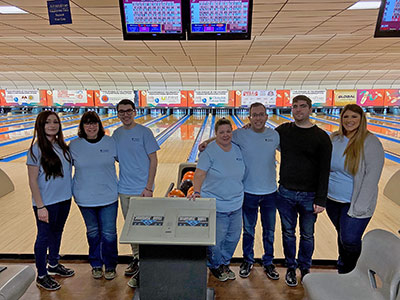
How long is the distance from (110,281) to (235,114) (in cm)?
1427

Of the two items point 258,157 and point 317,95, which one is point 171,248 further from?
point 317,95

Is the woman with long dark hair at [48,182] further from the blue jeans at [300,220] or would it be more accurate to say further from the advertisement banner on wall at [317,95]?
the advertisement banner on wall at [317,95]

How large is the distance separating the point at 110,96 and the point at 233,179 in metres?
14.6

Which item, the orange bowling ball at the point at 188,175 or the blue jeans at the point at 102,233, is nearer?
the blue jeans at the point at 102,233

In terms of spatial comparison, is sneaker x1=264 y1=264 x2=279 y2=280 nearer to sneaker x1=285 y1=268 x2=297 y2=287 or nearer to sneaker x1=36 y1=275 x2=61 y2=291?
sneaker x1=285 y1=268 x2=297 y2=287

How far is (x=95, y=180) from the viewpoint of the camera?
2.21 m

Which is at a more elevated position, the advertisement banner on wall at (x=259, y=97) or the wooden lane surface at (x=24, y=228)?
the advertisement banner on wall at (x=259, y=97)

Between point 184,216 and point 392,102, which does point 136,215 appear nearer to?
point 184,216

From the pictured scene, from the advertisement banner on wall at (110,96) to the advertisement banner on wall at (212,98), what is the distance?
3109 millimetres

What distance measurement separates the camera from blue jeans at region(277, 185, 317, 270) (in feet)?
7.14

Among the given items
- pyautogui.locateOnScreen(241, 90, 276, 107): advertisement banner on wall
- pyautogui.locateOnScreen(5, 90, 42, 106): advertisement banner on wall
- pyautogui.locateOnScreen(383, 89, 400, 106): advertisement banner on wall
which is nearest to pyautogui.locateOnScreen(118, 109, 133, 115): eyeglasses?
pyautogui.locateOnScreen(241, 90, 276, 107): advertisement banner on wall

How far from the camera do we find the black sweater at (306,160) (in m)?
2.06

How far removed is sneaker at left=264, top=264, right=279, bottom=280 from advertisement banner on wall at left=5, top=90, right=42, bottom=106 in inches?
633

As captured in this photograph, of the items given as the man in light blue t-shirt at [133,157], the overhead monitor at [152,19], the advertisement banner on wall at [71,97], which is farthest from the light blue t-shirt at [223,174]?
the advertisement banner on wall at [71,97]
